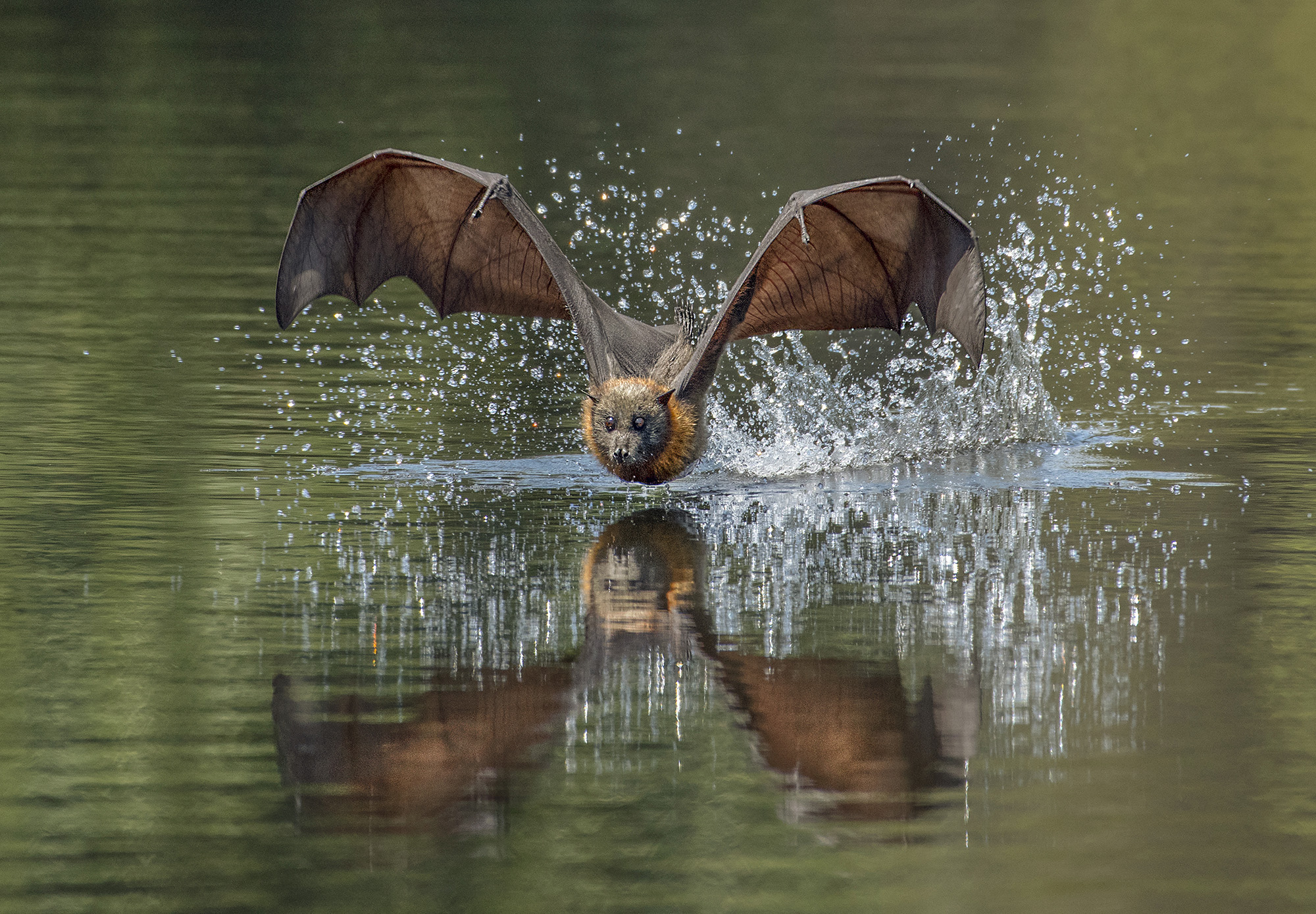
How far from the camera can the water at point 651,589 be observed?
503 centimetres

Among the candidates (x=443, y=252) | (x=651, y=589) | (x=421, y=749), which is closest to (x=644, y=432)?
(x=651, y=589)

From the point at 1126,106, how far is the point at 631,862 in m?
26.5

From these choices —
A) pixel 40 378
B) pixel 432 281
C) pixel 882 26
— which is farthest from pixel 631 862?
pixel 882 26

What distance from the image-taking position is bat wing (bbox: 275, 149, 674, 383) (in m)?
9.38

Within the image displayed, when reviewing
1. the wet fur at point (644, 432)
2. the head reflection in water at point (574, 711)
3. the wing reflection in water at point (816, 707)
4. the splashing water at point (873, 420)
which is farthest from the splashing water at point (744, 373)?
the head reflection in water at point (574, 711)

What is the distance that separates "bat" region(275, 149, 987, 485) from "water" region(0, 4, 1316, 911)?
1.86ft

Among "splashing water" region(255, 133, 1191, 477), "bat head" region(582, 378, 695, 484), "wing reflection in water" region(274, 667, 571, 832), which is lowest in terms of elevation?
"wing reflection in water" region(274, 667, 571, 832)

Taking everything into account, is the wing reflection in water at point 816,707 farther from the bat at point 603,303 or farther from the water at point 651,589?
the bat at point 603,303

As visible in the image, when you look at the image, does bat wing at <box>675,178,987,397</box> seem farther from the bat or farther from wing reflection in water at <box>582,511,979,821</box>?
wing reflection in water at <box>582,511,979,821</box>

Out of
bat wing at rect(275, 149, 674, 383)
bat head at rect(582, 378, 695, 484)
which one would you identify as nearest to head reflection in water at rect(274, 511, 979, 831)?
bat head at rect(582, 378, 695, 484)

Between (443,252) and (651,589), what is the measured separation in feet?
11.4

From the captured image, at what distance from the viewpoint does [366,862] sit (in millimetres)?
4840

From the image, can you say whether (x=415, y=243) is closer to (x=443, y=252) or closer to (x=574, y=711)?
(x=443, y=252)

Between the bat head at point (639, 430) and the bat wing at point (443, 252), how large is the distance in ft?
0.91
